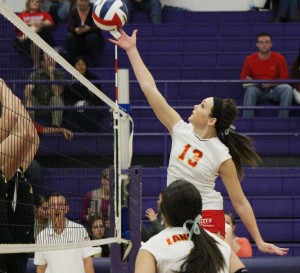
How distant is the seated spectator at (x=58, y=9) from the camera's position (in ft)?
49.9

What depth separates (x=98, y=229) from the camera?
8.38 metres

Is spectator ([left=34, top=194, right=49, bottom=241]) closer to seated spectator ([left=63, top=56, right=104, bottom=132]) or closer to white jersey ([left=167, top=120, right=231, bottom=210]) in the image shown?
white jersey ([left=167, top=120, right=231, bottom=210])

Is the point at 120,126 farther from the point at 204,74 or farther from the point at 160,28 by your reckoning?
the point at 160,28

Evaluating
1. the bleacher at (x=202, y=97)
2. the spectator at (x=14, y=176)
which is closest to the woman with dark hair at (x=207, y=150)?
the spectator at (x=14, y=176)

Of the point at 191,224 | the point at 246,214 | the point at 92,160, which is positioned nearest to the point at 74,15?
the point at 92,160

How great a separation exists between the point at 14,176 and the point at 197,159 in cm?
125

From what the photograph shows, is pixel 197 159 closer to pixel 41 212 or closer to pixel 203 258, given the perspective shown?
pixel 41 212

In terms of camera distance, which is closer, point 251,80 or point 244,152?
point 244,152

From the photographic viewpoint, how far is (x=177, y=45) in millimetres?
14586

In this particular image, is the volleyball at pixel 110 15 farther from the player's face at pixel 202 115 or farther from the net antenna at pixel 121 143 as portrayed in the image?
the player's face at pixel 202 115

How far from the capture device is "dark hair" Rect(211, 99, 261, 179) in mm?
6582

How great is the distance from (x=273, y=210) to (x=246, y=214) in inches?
204

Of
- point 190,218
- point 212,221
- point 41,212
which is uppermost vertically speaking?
point 190,218

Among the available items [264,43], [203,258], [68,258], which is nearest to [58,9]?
[264,43]
